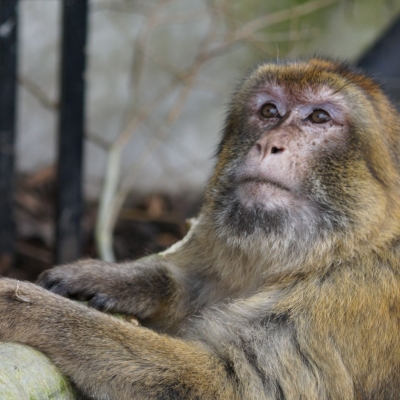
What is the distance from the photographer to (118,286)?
3.89 meters

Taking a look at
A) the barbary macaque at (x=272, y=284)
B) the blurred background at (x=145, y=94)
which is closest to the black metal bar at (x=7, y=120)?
the blurred background at (x=145, y=94)

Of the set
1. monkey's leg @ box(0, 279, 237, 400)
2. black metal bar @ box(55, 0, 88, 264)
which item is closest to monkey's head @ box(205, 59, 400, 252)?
monkey's leg @ box(0, 279, 237, 400)

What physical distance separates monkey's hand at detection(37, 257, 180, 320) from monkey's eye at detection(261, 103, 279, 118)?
97 cm

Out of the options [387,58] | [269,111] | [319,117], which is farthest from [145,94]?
[319,117]

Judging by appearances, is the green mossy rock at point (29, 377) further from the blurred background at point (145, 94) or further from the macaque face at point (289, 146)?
the blurred background at point (145, 94)

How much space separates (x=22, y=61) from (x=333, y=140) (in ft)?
16.6

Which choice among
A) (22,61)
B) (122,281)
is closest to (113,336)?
(122,281)

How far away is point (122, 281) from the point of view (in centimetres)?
392

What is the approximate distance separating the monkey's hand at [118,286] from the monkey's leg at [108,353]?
0.49 metres

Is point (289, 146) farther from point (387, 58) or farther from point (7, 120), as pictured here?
point (387, 58)

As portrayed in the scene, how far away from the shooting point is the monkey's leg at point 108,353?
3127 millimetres

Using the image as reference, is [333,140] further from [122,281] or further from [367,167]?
[122,281]

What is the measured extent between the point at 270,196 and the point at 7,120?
12.1ft

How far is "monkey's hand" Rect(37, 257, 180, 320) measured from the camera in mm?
3828
